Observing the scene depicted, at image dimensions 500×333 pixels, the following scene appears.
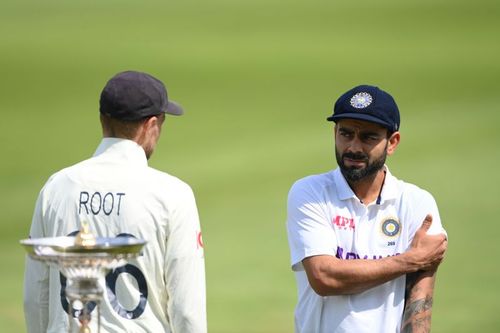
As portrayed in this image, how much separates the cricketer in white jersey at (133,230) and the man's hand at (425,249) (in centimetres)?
64

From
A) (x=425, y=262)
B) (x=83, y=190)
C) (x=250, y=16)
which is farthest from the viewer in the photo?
(x=250, y=16)

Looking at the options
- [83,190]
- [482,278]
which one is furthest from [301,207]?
[482,278]

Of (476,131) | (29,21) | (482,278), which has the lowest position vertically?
(482,278)

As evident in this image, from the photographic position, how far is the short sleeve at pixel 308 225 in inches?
134

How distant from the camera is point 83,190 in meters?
3.09

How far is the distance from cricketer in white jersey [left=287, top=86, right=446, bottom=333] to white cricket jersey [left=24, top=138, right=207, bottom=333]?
1.40ft

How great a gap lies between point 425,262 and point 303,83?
4.50m

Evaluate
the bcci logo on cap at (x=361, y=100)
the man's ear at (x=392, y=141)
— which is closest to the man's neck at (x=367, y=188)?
the man's ear at (x=392, y=141)

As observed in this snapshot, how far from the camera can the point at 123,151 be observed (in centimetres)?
312

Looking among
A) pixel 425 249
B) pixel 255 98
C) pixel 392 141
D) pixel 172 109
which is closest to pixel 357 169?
pixel 392 141

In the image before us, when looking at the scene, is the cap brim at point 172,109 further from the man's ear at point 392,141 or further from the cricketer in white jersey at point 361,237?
the man's ear at point 392,141

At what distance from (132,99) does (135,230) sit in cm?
35

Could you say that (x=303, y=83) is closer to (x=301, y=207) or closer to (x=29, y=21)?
(x=29, y=21)

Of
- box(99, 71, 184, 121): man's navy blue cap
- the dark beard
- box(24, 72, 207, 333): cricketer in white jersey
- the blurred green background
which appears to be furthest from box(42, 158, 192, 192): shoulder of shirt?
the blurred green background
